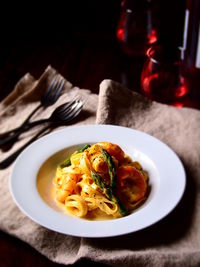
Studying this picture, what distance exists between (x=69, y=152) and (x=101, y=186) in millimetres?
245

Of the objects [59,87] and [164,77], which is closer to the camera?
[164,77]

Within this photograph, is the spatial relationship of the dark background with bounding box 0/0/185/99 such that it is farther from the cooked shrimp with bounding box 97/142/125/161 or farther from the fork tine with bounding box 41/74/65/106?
the cooked shrimp with bounding box 97/142/125/161

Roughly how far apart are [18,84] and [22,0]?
0.70 metres

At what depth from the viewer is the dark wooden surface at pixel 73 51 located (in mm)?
1662

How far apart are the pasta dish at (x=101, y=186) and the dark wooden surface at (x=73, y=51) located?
535mm

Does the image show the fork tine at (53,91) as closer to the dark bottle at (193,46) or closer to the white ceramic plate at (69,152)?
the white ceramic plate at (69,152)

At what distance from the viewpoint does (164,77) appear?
1.43 m

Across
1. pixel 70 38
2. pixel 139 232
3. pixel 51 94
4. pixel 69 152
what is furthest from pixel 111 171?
pixel 70 38

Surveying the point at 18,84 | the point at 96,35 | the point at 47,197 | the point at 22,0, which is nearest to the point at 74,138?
the point at 47,197

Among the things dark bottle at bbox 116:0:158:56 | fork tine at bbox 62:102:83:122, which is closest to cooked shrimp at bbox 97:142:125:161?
fork tine at bbox 62:102:83:122

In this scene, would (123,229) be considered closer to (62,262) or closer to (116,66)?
(62,262)

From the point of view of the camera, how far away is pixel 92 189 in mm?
1032

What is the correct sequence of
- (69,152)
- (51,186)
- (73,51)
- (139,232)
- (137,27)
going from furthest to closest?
(73,51), (137,27), (69,152), (51,186), (139,232)

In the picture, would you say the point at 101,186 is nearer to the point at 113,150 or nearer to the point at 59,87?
the point at 113,150
